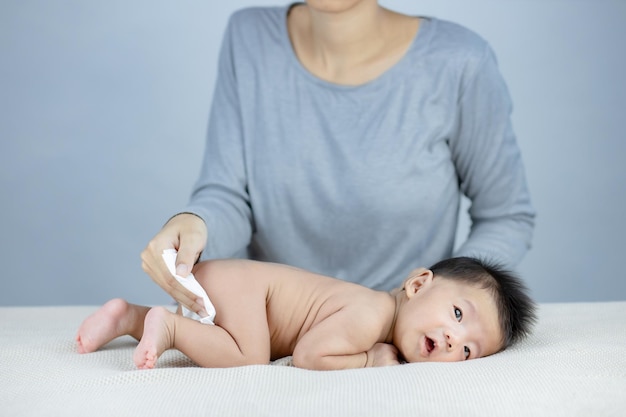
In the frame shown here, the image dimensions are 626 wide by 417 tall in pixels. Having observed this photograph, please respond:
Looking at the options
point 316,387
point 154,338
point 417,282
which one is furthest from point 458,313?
point 154,338

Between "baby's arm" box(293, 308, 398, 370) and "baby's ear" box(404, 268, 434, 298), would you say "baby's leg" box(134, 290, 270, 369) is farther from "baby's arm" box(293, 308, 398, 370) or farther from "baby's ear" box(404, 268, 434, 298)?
"baby's ear" box(404, 268, 434, 298)

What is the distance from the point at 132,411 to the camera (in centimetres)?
126

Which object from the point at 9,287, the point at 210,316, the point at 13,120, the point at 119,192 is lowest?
the point at 9,287

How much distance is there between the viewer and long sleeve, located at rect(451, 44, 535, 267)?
221 cm

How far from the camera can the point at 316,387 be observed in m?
1.36

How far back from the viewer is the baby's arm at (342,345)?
1.57m

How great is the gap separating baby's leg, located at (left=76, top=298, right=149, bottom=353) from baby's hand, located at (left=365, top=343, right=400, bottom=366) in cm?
41

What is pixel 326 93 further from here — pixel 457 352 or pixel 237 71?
pixel 457 352

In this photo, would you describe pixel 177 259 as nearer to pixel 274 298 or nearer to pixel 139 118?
pixel 274 298

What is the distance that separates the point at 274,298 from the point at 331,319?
137 mm

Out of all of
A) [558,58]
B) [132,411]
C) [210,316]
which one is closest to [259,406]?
[132,411]

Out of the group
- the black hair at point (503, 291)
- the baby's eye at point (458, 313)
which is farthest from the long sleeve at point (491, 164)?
the baby's eye at point (458, 313)

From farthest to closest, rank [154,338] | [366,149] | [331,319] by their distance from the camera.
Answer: [366,149], [331,319], [154,338]

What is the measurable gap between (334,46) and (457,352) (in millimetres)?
900
